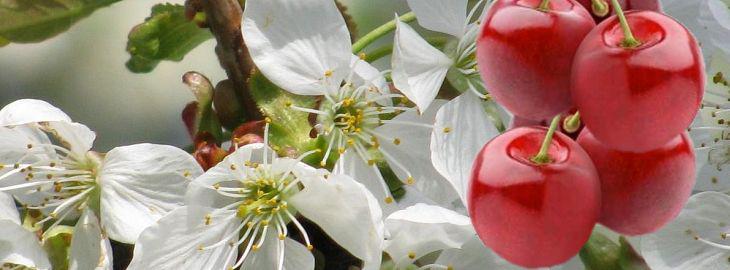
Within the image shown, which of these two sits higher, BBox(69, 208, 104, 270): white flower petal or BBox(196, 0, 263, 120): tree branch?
BBox(196, 0, 263, 120): tree branch

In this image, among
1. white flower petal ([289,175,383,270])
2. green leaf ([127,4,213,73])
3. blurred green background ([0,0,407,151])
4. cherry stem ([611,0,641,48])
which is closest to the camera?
cherry stem ([611,0,641,48])

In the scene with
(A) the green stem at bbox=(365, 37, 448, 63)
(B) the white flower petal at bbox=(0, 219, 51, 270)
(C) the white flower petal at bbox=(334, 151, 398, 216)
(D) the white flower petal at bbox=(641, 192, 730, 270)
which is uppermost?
(A) the green stem at bbox=(365, 37, 448, 63)

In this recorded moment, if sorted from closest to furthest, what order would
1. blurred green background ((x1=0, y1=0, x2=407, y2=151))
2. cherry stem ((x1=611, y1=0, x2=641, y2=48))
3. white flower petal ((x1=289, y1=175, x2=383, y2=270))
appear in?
cherry stem ((x1=611, y1=0, x2=641, y2=48)), white flower petal ((x1=289, y1=175, x2=383, y2=270)), blurred green background ((x1=0, y1=0, x2=407, y2=151))

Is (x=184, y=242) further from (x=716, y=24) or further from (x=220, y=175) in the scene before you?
(x=716, y=24)

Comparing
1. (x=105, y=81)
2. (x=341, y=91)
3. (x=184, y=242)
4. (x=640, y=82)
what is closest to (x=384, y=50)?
(x=341, y=91)

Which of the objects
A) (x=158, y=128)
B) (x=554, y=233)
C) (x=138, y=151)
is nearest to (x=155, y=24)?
(x=138, y=151)

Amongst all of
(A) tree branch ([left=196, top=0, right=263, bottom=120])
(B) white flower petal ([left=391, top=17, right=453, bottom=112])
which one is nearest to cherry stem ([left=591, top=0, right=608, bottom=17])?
Answer: (B) white flower petal ([left=391, top=17, right=453, bottom=112])

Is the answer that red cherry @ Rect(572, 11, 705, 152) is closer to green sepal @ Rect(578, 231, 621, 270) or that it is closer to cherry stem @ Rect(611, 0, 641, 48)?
cherry stem @ Rect(611, 0, 641, 48)
